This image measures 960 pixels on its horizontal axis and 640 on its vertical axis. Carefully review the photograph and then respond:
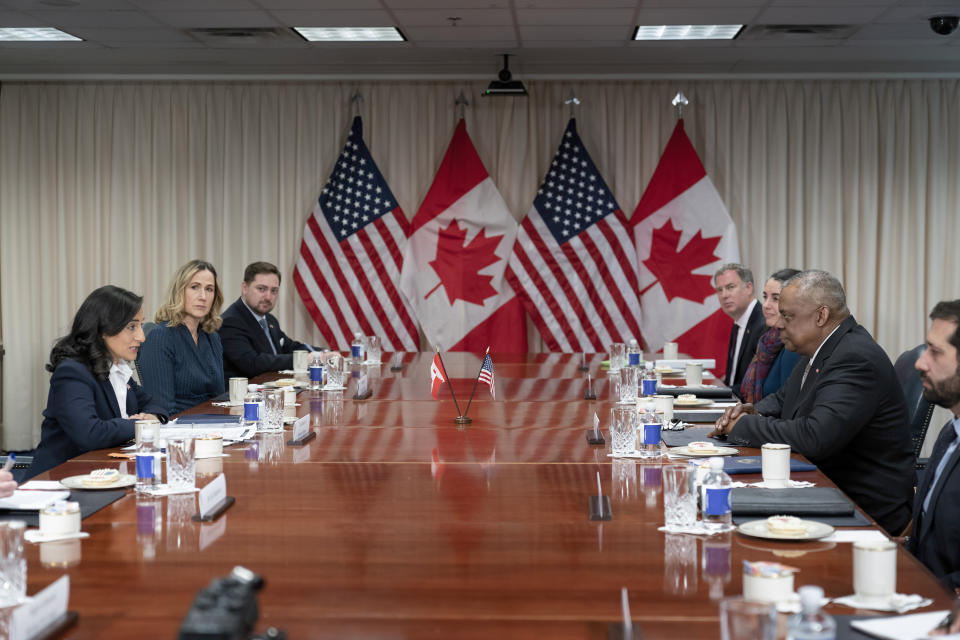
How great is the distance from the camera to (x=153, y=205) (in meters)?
8.74

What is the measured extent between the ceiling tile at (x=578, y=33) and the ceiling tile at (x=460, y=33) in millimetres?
124

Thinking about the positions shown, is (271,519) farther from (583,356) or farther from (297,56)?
(297,56)

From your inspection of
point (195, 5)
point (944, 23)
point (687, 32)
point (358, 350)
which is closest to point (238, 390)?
point (358, 350)

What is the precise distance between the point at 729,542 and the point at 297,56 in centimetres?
644

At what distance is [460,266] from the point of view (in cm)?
852

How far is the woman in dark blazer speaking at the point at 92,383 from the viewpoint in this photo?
3771 mm

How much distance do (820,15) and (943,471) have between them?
428cm

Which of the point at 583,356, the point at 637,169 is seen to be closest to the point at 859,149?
the point at 637,169

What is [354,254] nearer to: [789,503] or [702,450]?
[702,450]

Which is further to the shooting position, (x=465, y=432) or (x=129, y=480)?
(x=465, y=432)

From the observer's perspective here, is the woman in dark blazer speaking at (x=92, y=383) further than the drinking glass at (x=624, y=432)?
Yes

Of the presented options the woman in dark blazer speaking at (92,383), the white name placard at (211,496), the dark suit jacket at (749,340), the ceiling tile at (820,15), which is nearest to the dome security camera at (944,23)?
the ceiling tile at (820,15)

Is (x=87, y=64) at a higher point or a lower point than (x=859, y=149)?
higher

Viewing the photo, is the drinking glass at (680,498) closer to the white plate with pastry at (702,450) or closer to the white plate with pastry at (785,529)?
the white plate with pastry at (785,529)
